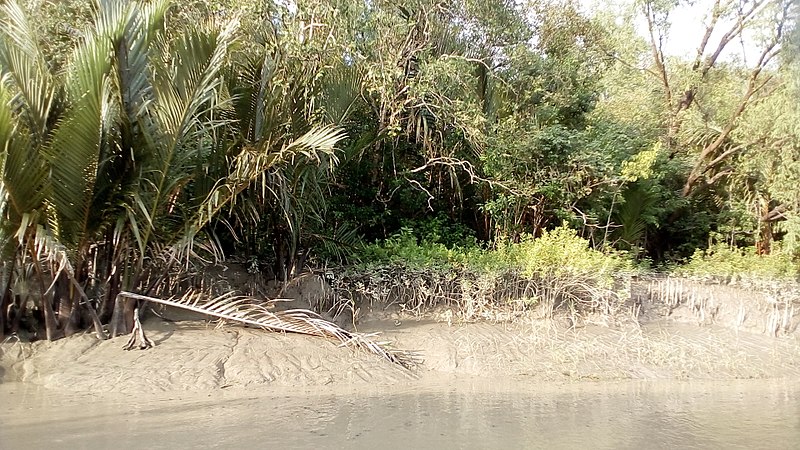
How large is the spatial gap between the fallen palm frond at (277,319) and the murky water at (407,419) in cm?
67

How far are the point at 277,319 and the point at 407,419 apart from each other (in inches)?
89.4

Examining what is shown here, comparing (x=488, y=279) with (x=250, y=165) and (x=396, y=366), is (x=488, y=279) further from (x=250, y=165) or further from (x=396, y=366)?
(x=250, y=165)

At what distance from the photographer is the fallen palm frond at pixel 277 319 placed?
655 cm

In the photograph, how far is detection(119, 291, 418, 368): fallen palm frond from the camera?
655 centimetres

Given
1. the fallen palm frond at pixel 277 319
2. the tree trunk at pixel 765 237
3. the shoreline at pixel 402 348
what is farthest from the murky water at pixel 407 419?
the tree trunk at pixel 765 237

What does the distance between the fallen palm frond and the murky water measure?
0.67m

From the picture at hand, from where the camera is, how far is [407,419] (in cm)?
498

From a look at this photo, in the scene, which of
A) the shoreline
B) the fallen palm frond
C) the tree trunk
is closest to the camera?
the shoreline

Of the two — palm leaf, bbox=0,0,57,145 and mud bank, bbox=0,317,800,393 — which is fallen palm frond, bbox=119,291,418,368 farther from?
palm leaf, bbox=0,0,57,145

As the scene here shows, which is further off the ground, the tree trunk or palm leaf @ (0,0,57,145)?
palm leaf @ (0,0,57,145)

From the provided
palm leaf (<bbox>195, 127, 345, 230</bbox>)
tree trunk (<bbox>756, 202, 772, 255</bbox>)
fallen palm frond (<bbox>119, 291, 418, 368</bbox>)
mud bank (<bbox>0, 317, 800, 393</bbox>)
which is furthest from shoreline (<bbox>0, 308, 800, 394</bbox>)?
tree trunk (<bbox>756, 202, 772, 255</bbox>)

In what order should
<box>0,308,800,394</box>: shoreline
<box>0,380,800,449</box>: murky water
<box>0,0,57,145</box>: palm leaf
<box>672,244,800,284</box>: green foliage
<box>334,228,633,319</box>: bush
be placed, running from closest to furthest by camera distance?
1. <box>0,380,800,449</box>: murky water
2. <box>0,0,57,145</box>: palm leaf
3. <box>0,308,800,394</box>: shoreline
4. <box>334,228,633,319</box>: bush
5. <box>672,244,800,284</box>: green foliage

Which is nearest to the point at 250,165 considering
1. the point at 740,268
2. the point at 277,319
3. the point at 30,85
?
the point at 277,319

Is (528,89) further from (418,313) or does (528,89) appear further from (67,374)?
(67,374)
